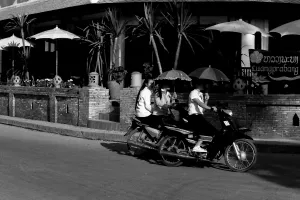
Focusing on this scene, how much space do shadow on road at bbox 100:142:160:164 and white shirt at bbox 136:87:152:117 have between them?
0.87 metres

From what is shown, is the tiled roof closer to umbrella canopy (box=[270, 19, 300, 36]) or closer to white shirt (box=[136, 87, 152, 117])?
umbrella canopy (box=[270, 19, 300, 36])

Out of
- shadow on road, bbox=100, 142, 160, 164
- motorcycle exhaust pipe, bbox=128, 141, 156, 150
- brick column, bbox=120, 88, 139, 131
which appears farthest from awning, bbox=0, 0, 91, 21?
motorcycle exhaust pipe, bbox=128, 141, 156, 150

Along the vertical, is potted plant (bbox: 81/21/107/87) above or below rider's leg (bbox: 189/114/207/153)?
above

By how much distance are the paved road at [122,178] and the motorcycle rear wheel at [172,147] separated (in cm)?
19

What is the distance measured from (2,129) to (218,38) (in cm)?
889

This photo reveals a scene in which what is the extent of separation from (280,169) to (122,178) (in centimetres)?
338

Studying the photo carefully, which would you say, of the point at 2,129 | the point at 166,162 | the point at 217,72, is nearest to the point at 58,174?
the point at 166,162

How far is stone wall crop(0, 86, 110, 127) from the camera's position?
17469 mm

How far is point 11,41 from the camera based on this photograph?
24.8 meters

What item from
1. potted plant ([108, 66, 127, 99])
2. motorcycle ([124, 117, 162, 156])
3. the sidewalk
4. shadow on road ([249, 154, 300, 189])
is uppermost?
potted plant ([108, 66, 127, 99])

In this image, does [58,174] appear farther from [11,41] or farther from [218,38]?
[11,41]

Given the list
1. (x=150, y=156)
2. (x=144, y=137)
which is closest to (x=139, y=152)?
(x=150, y=156)

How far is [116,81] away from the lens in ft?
61.9

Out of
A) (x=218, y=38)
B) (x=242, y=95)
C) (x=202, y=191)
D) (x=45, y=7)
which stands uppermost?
(x=45, y=7)
